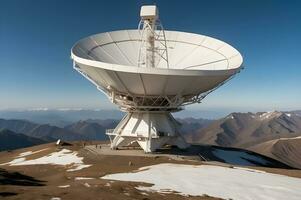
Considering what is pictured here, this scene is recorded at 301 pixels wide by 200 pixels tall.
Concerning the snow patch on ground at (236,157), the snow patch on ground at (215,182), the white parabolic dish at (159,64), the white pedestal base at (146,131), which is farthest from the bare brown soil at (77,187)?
the snow patch on ground at (236,157)

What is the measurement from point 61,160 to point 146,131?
1461cm

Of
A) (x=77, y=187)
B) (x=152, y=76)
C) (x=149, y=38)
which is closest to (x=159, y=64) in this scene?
(x=149, y=38)

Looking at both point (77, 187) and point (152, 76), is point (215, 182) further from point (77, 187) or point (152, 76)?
point (152, 76)

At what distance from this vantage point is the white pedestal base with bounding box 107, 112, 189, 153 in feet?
219

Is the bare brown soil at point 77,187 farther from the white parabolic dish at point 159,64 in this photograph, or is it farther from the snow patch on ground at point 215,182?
the white parabolic dish at point 159,64

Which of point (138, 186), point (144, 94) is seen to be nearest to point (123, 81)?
point (144, 94)

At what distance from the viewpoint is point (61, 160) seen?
2459 inches

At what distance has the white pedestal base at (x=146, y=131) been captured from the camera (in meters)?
66.9

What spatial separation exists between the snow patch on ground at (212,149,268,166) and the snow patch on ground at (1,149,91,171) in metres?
28.9

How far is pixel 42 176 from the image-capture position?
157 ft

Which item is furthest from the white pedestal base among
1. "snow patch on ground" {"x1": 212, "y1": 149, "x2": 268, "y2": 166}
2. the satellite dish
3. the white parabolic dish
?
"snow patch on ground" {"x1": 212, "y1": 149, "x2": 268, "y2": 166}

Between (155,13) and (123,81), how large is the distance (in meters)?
14.8

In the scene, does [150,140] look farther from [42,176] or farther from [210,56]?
[42,176]

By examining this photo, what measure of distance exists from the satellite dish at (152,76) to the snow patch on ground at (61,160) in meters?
8.62
